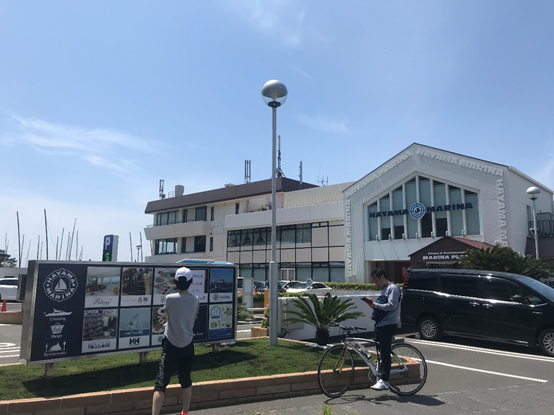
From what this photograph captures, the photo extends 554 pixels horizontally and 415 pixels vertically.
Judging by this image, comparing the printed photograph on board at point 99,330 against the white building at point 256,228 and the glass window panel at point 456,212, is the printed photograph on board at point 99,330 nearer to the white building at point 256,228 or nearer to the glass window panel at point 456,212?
the glass window panel at point 456,212

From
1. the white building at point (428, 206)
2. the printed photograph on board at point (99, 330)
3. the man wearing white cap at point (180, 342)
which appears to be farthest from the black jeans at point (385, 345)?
the white building at point (428, 206)

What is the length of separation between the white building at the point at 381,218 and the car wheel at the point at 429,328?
13102mm

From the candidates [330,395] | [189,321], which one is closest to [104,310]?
[189,321]

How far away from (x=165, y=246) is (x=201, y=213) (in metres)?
7.28

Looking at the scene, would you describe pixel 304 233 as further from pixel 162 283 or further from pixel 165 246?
pixel 162 283

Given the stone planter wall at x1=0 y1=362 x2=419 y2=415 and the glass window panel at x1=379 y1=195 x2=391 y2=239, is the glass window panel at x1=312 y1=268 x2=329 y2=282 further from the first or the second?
the stone planter wall at x1=0 y1=362 x2=419 y2=415

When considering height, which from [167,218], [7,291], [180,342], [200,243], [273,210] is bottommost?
[7,291]

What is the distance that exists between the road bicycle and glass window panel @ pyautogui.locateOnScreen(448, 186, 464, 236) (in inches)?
902

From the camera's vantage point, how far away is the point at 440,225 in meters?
28.7

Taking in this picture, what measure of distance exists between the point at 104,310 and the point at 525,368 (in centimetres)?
802

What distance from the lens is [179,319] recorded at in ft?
16.3

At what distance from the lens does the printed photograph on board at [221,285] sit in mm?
8492

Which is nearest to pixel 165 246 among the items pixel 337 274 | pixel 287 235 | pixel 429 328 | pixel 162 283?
pixel 287 235

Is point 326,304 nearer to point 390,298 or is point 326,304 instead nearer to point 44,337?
point 390,298
